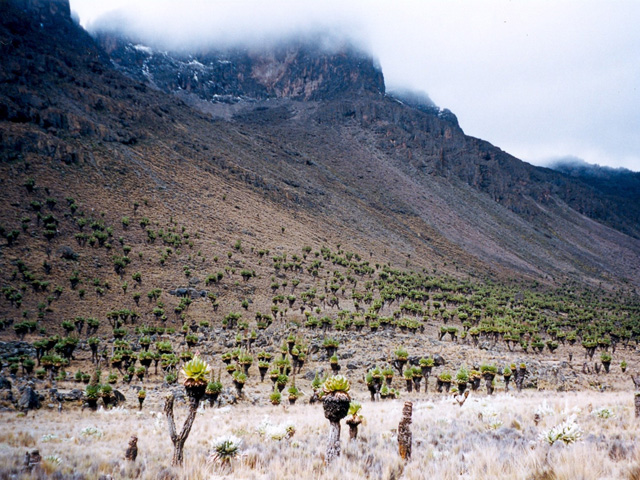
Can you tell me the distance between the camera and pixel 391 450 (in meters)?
8.37

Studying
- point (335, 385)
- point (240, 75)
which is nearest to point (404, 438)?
point (335, 385)

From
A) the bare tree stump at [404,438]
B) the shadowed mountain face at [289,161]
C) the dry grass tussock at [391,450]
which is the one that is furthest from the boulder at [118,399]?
the shadowed mountain face at [289,161]

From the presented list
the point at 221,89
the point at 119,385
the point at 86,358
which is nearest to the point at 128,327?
the point at 86,358

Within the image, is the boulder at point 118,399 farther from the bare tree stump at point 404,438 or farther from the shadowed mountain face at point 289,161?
the shadowed mountain face at point 289,161

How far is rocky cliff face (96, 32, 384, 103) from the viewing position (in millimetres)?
177625

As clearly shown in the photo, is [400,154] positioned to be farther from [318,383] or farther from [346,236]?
Result: [318,383]

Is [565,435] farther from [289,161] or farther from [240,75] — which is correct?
[240,75]

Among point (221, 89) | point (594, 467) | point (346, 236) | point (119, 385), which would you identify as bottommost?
point (119, 385)

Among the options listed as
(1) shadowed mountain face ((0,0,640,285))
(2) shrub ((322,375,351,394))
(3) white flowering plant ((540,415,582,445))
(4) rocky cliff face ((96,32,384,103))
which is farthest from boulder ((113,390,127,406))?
(4) rocky cliff face ((96,32,384,103))

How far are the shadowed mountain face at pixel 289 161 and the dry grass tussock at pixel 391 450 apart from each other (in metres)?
53.6

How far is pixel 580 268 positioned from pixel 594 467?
5213 inches

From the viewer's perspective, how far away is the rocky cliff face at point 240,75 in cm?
17762

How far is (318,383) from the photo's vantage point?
Result: 2159 centimetres

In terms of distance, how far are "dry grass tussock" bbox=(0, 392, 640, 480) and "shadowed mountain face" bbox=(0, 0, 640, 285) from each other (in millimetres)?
53587
